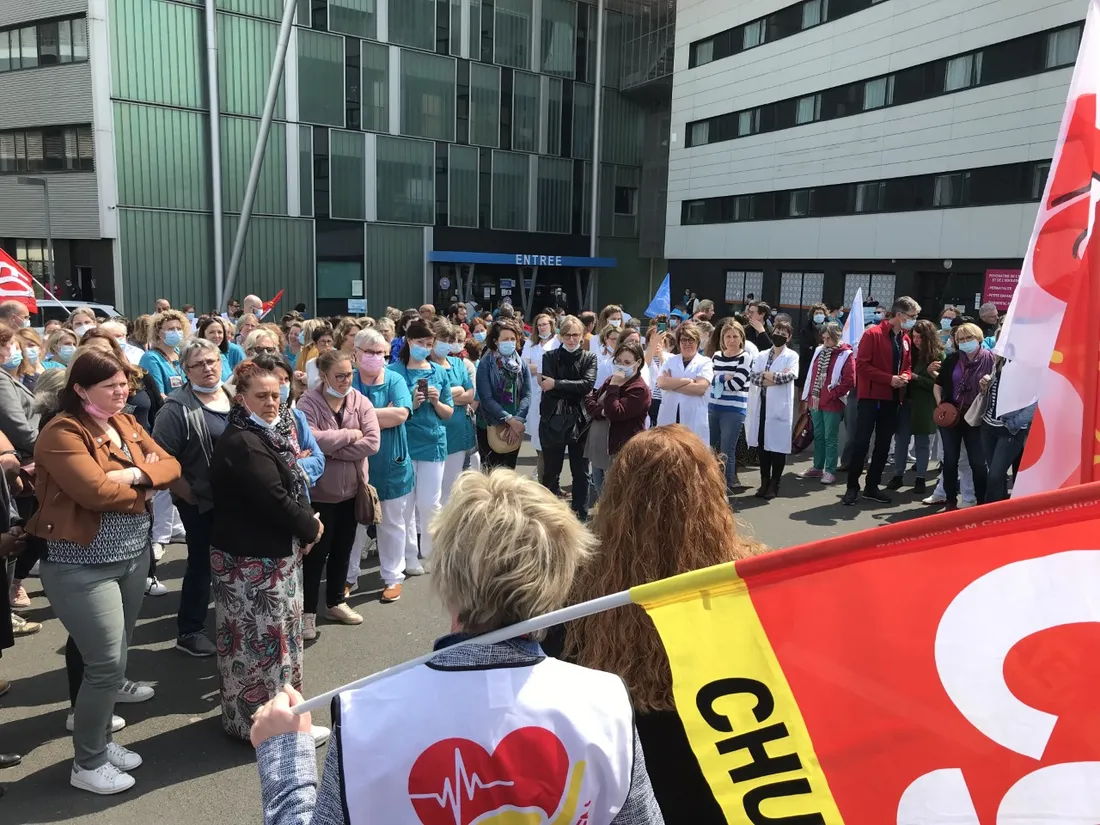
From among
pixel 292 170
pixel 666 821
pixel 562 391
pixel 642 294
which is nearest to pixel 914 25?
pixel 642 294

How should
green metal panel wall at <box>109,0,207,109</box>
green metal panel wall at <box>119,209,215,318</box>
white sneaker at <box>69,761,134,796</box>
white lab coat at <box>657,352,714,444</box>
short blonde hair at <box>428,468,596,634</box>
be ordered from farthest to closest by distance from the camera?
green metal panel wall at <box>119,209,215,318</box>
green metal panel wall at <box>109,0,207,109</box>
white lab coat at <box>657,352,714,444</box>
white sneaker at <box>69,761,134,796</box>
short blonde hair at <box>428,468,596,634</box>

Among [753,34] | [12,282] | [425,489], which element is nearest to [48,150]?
[12,282]

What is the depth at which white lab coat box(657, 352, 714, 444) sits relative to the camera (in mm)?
8281

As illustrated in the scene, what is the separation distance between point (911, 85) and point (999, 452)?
21.7 metres

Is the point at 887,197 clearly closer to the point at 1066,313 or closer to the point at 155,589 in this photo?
the point at 155,589

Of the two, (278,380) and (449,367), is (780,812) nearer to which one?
(278,380)

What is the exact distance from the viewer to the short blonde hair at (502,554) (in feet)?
5.38

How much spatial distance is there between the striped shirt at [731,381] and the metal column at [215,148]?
73.4ft

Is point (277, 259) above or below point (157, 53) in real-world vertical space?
below

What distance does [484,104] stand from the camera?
33.2m

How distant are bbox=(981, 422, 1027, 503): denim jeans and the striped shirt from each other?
2298mm

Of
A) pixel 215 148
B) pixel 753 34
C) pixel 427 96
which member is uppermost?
pixel 753 34

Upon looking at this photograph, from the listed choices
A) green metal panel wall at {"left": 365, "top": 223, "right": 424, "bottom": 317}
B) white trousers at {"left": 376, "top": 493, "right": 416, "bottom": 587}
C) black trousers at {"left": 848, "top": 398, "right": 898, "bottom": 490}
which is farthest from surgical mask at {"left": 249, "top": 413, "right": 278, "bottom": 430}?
green metal panel wall at {"left": 365, "top": 223, "right": 424, "bottom": 317}

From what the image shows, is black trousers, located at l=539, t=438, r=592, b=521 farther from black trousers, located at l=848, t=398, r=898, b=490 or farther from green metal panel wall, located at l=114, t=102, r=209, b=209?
green metal panel wall, located at l=114, t=102, r=209, b=209
